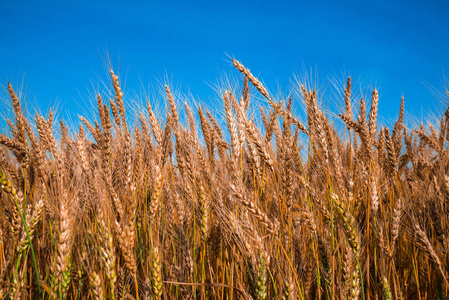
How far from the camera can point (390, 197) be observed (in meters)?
2.52

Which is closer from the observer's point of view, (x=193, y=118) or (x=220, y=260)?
(x=220, y=260)

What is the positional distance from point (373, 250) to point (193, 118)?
6.40 feet

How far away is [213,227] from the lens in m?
2.10

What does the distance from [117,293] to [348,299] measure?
3.85 ft

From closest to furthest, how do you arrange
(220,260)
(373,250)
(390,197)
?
(220,260)
(373,250)
(390,197)

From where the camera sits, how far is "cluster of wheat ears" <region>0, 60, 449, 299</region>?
4.75ft

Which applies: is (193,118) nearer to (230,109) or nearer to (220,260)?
(230,109)

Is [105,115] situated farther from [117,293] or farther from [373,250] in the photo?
[373,250]

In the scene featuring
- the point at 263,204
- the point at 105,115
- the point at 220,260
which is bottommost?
the point at 220,260

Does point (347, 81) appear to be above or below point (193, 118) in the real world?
above

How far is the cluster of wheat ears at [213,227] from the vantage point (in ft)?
4.75

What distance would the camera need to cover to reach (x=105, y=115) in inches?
80.7

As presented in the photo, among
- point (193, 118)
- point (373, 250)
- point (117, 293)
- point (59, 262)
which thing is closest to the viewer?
point (59, 262)

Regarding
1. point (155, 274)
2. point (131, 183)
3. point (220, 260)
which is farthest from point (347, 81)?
point (155, 274)
